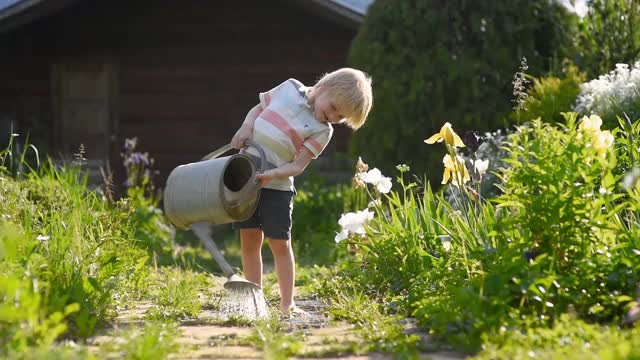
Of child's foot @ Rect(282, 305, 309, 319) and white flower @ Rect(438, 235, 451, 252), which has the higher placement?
white flower @ Rect(438, 235, 451, 252)

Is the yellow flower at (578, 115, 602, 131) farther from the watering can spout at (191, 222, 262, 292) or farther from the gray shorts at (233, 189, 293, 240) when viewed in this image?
the watering can spout at (191, 222, 262, 292)

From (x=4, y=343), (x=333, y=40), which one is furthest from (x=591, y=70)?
(x=4, y=343)

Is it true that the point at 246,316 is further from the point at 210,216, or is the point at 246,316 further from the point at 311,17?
the point at 311,17

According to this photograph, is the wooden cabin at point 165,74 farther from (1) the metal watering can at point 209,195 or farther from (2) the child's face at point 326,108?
(1) the metal watering can at point 209,195

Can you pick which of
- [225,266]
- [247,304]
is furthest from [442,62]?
[225,266]

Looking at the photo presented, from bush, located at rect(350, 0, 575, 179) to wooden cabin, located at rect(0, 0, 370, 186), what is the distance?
9.71 ft

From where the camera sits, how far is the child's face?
4375mm

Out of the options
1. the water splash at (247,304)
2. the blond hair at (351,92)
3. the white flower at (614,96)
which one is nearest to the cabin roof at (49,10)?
the white flower at (614,96)

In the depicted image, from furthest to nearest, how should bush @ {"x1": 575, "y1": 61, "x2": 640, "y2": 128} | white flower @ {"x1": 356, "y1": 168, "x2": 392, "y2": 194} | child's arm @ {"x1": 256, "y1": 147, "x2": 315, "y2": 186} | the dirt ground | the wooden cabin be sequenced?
the wooden cabin → bush @ {"x1": 575, "y1": 61, "x2": 640, "y2": 128} → white flower @ {"x1": 356, "y1": 168, "x2": 392, "y2": 194} → child's arm @ {"x1": 256, "y1": 147, "x2": 315, "y2": 186} → the dirt ground

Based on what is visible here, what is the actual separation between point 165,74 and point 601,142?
28.8ft

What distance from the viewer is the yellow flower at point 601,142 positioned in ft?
12.5

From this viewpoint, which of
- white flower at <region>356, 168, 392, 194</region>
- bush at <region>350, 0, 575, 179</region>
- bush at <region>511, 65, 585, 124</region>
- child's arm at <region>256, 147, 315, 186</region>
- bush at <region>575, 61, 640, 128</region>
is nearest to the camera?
child's arm at <region>256, 147, 315, 186</region>

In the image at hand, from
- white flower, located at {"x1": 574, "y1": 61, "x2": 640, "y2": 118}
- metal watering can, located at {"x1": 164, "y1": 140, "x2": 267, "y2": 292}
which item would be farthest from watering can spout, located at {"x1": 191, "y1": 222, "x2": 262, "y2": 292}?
white flower, located at {"x1": 574, "y1": 61, "x2": 640, "y2": 118}

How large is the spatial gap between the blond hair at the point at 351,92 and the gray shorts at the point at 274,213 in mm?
485
